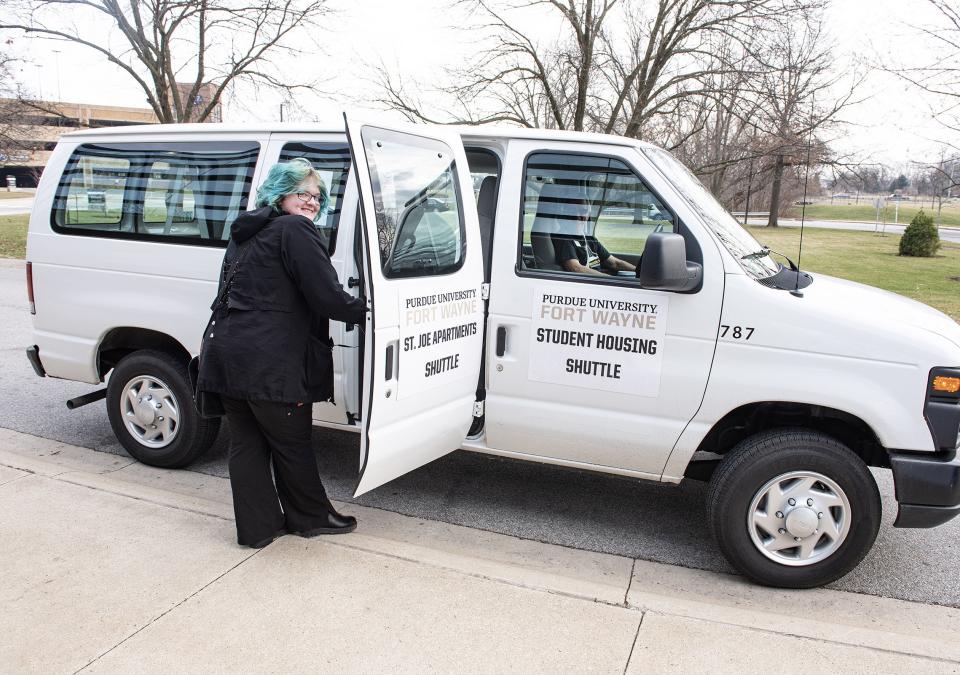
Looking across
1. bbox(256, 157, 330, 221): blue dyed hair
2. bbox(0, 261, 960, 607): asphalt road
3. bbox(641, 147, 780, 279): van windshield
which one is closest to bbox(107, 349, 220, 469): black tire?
bbox(0, 261, 960, 607): asphalt road

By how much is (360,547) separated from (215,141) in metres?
2.64

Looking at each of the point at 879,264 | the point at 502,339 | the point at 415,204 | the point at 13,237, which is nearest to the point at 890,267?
the point at 879,264

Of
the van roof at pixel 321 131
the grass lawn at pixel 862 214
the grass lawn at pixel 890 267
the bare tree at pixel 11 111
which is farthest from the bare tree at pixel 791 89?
the grass lawn at pixel 862 214

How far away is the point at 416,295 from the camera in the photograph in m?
3.62

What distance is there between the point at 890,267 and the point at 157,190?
20.4 metres

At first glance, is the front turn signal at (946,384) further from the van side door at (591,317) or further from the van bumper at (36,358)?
the van bumper at (36,358)

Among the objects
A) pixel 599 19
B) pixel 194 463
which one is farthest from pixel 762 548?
pixel 599 19

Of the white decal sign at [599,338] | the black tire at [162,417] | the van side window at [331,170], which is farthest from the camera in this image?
the black tire at [162,417]

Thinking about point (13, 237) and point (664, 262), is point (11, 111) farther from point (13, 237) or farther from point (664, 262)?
point (664, 262)

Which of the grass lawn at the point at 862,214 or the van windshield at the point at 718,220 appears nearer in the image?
the van windshield at the point at 718,220

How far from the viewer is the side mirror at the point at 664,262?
3.44 metres

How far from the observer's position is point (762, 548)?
3.66 metres

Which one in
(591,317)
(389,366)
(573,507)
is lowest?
(573,507)

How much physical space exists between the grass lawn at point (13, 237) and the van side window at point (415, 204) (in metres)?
14.0
